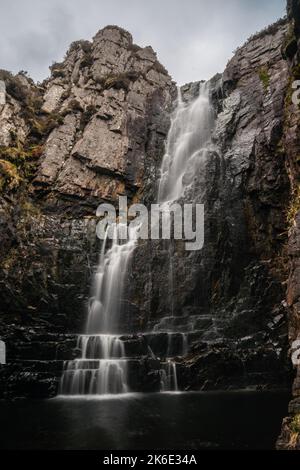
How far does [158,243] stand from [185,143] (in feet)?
35.3

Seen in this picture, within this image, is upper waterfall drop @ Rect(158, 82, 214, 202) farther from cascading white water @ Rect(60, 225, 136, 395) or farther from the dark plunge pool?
the dark plunge pool

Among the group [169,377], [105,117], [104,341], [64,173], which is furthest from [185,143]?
[169,377]

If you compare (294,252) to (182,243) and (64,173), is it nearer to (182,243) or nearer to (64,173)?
(182,243)

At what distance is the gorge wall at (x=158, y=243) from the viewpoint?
1984 cm

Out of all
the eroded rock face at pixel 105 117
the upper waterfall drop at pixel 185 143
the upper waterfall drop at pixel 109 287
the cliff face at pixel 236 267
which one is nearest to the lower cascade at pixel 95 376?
the upper waterfall drop at pixel 109 287

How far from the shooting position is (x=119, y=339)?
2033cm

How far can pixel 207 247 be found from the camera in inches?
920

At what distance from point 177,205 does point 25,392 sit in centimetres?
1431

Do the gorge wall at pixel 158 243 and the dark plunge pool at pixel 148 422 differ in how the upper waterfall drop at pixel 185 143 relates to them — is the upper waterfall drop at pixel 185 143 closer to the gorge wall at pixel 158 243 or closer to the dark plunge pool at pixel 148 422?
the gorge wall at pixel 158 243

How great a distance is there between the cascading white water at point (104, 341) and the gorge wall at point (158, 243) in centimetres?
64

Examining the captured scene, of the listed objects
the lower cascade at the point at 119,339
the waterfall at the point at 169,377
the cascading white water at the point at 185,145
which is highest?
the cascading white water at the point at 185,145

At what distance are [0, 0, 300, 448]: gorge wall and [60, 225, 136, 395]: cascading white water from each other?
25.3 inches

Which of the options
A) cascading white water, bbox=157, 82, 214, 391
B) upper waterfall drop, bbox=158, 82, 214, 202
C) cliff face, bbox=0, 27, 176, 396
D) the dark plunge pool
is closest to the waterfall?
the dark plunge pool

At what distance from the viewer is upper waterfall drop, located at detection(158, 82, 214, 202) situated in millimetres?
28359
